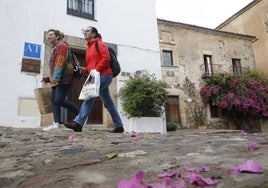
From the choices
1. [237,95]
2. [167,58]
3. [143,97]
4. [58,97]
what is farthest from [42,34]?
[237,95]

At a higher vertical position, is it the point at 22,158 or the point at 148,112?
the point at 148,112

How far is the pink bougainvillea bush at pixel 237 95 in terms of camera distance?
14781 millimetres

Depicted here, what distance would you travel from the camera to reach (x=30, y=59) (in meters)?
5.96

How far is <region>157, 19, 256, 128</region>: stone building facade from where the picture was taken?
14547 mm

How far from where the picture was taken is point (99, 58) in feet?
12.2

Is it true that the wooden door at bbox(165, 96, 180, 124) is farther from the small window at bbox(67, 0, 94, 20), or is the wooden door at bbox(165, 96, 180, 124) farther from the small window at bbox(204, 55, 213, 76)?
the small window at bbox(67, 0, 94, 20)

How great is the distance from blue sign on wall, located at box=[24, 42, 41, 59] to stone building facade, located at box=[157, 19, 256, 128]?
9094mm

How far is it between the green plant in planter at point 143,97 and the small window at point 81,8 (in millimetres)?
2281

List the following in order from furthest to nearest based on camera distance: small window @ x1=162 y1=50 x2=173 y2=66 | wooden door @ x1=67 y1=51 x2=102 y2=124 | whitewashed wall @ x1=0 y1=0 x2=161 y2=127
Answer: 1. small window @ x1=162 y1=50 x2=173 y2=66
2. wooden door @ x1=67 y1=51 x2=102 y2=124
3. whitewashed wall @ x1=0 y1=0 x2=161 y2=127

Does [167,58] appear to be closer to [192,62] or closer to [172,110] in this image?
[192,62]

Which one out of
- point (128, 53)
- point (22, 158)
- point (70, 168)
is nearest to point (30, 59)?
point (128, 53)

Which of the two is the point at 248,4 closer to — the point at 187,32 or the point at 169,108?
the point at 187,32

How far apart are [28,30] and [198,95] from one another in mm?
11073

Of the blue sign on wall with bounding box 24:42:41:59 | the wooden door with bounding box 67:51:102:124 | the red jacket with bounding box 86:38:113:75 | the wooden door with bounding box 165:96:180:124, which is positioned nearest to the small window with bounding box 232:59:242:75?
the wooden door with bounding box 165:96:180:124
